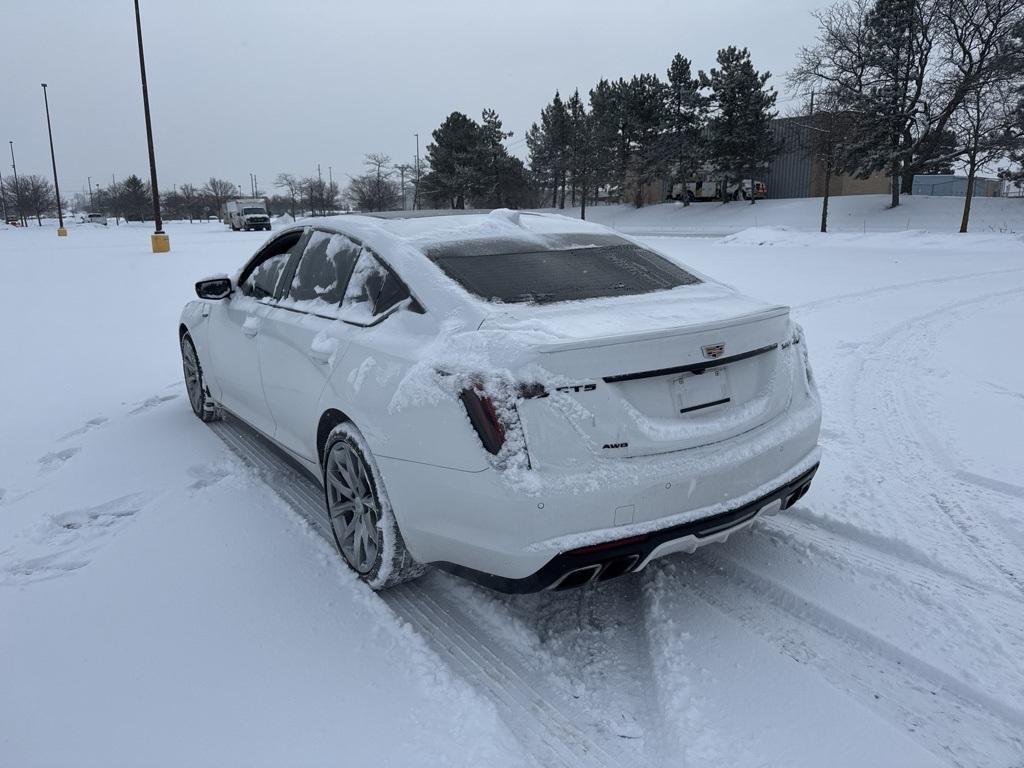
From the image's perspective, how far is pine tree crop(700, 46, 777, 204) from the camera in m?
45.0

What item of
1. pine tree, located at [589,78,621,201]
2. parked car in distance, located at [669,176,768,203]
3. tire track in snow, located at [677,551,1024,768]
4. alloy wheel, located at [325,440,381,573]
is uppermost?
pine tree, located at [589,78,621,201]

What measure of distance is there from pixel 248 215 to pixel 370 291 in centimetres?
5294

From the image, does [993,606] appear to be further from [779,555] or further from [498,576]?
[498,576]

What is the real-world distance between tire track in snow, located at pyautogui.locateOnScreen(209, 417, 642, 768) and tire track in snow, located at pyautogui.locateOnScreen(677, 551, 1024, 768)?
833 millimetres

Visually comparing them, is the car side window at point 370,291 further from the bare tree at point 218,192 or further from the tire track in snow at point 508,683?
the bare tree at point 218,192

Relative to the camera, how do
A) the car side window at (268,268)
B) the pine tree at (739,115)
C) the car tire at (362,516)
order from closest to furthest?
1. the car tire at (362,516)
2. the car side window at (268,268)
3. the pine tree at (739,115)

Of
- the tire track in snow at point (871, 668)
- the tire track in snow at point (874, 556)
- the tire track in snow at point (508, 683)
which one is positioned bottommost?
the tire track in snow at point (508, 683)

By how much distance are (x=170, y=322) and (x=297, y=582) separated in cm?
803

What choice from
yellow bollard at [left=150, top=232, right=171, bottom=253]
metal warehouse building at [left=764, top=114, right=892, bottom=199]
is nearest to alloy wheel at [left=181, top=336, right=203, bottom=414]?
yellow bollard at [left=150, top=232, right=171, bottom=253]

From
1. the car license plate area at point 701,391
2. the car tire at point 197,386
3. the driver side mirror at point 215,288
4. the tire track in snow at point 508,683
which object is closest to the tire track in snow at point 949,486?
the car license plate area at point 701,391

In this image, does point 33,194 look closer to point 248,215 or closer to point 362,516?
point 248,215

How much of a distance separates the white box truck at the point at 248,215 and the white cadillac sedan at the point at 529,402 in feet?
164

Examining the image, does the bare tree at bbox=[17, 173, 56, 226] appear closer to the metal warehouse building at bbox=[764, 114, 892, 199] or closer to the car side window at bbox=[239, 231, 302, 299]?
the metal warehouse building at bbox=[764, 114, 892, 199]

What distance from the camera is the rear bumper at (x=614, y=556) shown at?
234 centimetres
